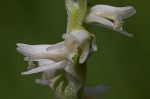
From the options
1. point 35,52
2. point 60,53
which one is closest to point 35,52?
point 35,52

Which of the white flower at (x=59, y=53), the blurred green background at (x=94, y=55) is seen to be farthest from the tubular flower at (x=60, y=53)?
the blurred green background at (x=94, y=55)

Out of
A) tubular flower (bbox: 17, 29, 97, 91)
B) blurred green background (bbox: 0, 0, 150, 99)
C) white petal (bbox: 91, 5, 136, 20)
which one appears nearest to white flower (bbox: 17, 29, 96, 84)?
tubular flower (bbox: 17, 29, 97, 91)

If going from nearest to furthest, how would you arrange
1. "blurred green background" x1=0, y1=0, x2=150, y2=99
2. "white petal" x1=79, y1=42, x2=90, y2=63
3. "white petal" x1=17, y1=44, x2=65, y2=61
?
1. "white petal" x1=79, y1=42, x2=90, y2=63
2. "white petal" x1=17, y1=44, x2=65, y2=61
3. "blurred green background" x1=0, y1=0, x2=150, y2=99

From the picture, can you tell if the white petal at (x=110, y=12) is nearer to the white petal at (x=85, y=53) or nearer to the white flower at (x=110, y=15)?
the white flower at (x=110, y=15)

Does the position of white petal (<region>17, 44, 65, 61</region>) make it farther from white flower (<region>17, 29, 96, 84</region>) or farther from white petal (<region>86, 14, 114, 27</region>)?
white petal (<region>86, 14, 114, 27</region>)

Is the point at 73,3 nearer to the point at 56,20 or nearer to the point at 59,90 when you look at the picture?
the point at 59,90

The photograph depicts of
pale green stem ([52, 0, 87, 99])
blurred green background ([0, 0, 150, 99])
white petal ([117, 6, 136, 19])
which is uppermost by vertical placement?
white petal ([117, 6, 136, 19])

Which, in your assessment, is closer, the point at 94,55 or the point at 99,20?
the point at 99,20

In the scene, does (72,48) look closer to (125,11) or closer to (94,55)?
(125,11)
